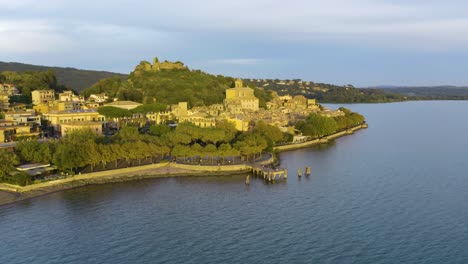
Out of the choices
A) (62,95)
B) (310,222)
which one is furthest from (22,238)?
(62,95)

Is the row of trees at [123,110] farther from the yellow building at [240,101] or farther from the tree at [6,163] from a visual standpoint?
the tree at [6,163]

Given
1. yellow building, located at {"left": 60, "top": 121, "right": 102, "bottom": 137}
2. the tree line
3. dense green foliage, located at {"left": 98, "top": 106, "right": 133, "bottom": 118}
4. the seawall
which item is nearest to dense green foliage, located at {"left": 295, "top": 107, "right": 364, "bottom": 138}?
the seawall

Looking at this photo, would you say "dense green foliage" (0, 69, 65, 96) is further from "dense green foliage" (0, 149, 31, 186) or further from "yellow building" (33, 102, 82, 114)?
"dense green foliage" (0, 149, 31, 186)

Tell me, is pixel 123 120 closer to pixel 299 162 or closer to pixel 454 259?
pixel 299 162

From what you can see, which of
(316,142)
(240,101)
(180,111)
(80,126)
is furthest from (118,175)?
(240,101)

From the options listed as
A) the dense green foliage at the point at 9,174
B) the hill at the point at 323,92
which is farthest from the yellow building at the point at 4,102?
the hill at the point at 323,92

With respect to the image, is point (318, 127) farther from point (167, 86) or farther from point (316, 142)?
point (167, 86)
